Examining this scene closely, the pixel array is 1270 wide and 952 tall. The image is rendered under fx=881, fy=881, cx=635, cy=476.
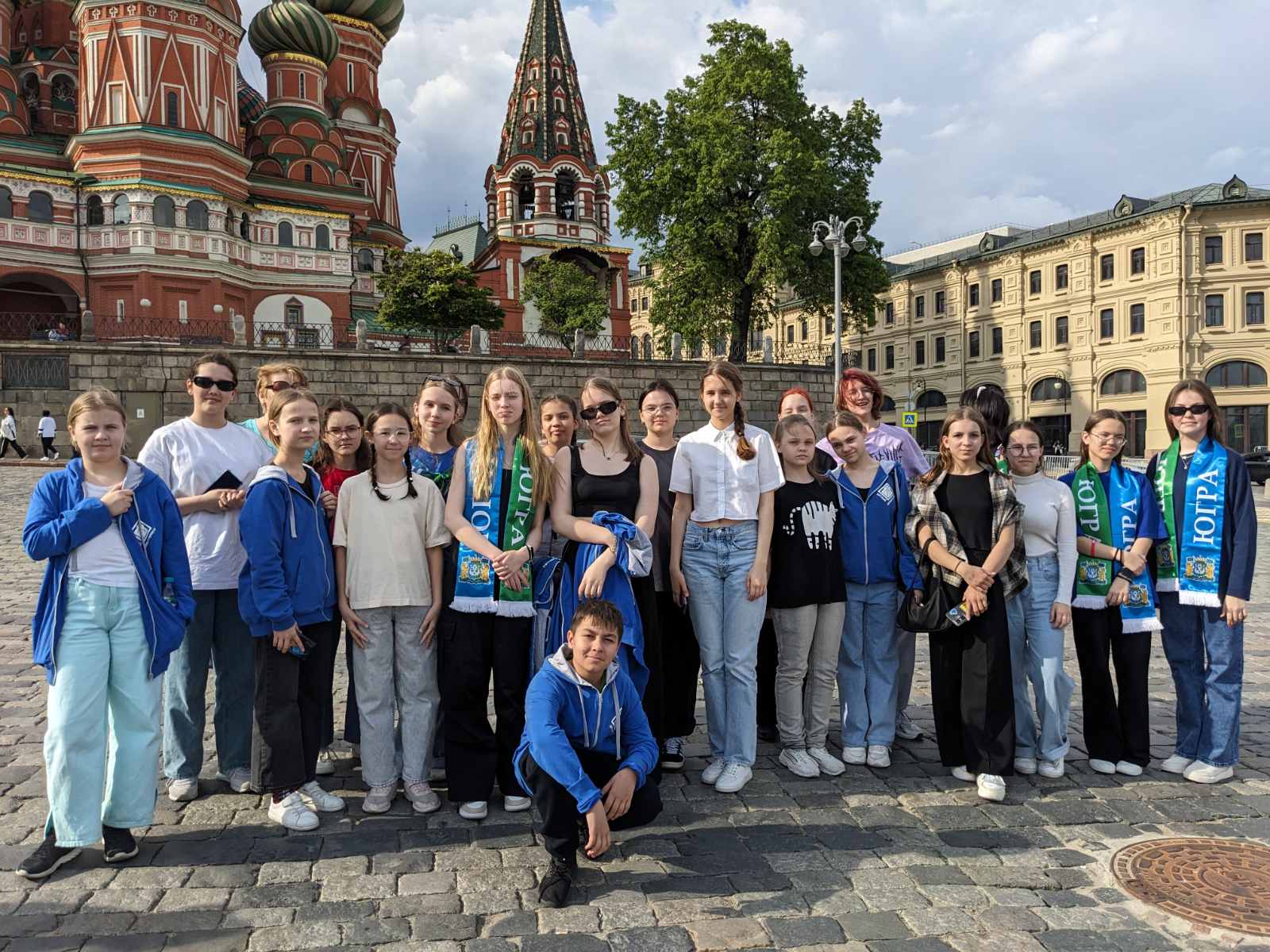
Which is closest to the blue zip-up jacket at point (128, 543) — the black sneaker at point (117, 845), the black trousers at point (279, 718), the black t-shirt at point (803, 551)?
the black trousers at point (279, 718)

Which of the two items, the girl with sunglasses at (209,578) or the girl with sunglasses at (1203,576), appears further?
the girl with sunglasses at (1203,576)

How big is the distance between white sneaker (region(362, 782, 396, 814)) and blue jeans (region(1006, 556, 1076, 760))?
334 centimetres

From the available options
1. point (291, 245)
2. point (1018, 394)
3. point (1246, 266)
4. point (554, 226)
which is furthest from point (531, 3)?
point (1246, 266)

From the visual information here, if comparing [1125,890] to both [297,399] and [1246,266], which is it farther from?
[1246,266]

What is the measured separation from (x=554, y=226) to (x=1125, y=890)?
152 feet

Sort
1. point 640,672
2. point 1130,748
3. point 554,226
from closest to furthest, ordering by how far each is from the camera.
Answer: point 640,672 → point 1130,748 → point 554,226

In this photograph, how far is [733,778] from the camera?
4.63 m

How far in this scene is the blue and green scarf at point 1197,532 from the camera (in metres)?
4.80

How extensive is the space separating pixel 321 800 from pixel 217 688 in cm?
85

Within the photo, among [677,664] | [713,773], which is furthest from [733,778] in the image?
[677,664]

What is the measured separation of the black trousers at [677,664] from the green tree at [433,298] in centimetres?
2966

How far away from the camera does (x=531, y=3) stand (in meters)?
48.3

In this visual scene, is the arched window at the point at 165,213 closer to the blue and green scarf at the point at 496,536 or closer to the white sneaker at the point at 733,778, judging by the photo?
the blue and green scarf at the point at 496,536

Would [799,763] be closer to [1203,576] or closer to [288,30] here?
[1203,576]
